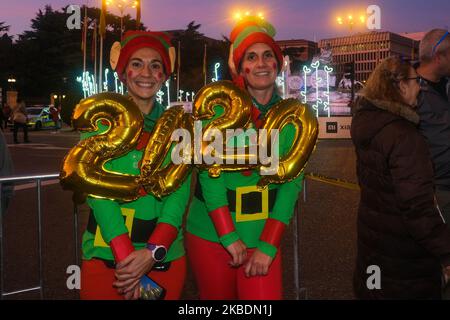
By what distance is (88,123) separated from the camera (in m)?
2.46

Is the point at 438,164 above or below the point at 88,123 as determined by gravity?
below

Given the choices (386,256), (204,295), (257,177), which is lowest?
(204,295)

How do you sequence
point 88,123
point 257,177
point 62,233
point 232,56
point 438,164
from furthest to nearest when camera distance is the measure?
point 62,233 < point 438,164 < point 232,56 < point 257,177 < point 88,123

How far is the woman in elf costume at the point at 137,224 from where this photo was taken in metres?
2.38

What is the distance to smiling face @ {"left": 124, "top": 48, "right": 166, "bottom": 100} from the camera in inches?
101

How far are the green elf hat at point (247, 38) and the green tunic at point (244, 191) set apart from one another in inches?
12.1

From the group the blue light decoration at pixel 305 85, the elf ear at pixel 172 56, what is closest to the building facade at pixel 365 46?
the blue light decoration at pixel 305 85

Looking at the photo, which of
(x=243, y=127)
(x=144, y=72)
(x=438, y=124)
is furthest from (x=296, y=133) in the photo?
(x=438, y=124)

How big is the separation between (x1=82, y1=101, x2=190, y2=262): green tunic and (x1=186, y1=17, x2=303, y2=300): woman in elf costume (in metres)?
0.17

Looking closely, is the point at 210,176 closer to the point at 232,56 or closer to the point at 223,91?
the point at 223,91

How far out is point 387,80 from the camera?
269 cm

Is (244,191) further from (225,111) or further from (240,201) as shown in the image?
(225,111)

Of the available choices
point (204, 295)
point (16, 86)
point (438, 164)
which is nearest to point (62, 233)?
point (204, 295)
